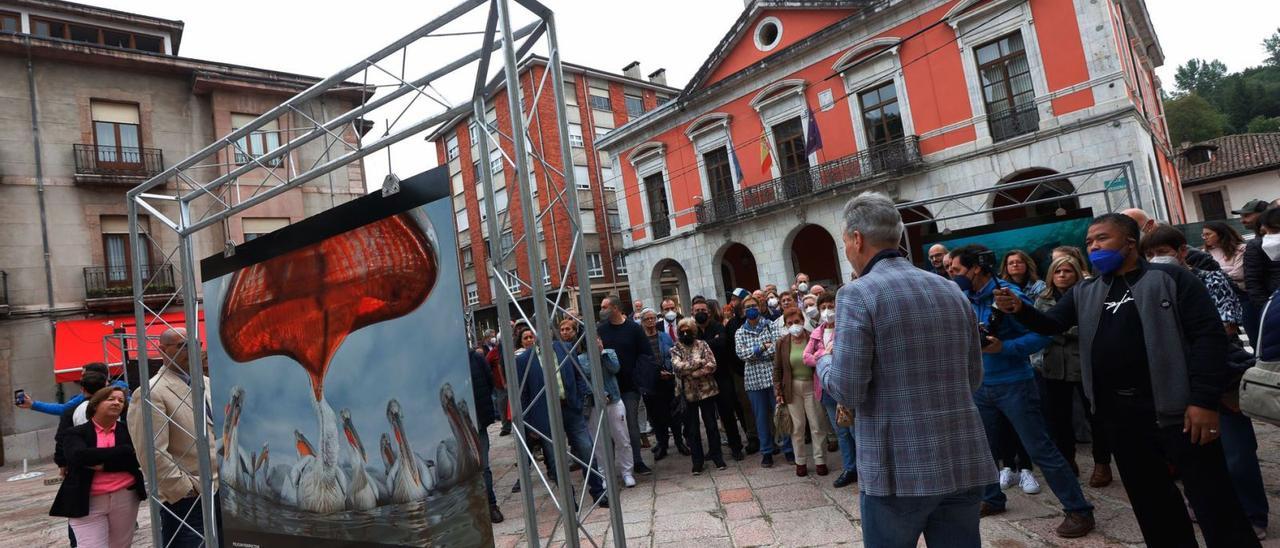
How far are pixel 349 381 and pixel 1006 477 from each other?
4.52m

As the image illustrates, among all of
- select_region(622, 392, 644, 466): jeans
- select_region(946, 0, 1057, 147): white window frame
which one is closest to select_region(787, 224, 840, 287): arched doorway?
select_region(946, 0, 1057, 147): white window frame

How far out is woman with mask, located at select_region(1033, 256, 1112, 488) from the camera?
420 cm

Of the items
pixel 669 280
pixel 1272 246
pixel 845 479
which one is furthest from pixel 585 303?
pixel 669 280

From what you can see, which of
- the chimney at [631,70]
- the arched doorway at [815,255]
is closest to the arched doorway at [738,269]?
the arched doorway at [815,255]

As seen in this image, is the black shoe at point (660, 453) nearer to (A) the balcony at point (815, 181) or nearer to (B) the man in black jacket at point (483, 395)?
(B) the man in black jacket at point (483, 395)

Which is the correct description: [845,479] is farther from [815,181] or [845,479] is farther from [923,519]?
[815,181]

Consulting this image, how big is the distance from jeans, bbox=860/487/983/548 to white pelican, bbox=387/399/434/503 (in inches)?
98.4

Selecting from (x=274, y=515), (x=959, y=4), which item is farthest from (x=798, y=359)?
(x=959, y=4)

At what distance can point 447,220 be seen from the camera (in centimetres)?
352

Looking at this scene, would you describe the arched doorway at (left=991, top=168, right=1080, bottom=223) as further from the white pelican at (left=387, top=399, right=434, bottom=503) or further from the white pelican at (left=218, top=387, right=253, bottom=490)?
the white pelican at (left=218, top=387, right=253, bottom=490)

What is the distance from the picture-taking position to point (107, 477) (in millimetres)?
4219

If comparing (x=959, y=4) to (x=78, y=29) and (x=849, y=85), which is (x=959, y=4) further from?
(x=78, y=29)

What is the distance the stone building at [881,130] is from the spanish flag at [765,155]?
63 mm

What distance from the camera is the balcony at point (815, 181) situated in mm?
15883
